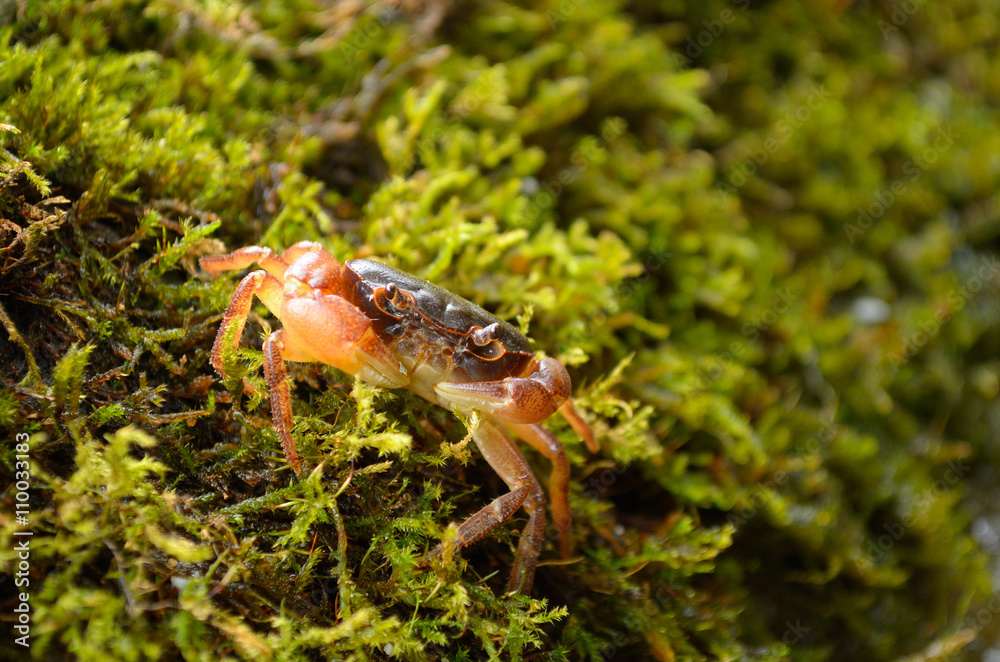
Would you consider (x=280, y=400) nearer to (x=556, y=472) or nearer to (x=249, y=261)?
(x=249, y=261)

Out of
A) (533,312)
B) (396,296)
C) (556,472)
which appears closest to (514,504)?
(556,472)

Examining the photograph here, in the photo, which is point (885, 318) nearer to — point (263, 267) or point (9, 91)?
point (263, 267)

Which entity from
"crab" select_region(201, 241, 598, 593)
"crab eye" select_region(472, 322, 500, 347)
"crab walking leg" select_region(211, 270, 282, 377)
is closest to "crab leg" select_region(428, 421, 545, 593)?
"crab" select_region(201, 241, 598, 593)

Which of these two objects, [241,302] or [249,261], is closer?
[241,302]

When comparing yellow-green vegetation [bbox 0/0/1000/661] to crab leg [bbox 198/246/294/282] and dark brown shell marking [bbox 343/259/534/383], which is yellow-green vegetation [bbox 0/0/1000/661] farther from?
→ dark brown shell marking [bbox 343/259/534/383]

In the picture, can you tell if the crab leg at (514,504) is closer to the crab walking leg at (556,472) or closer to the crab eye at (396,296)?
the crab walking leg at (556,472)

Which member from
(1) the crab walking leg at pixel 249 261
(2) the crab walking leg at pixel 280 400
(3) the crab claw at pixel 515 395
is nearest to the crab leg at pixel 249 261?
(1) the crab walking leg at pixel 249 261

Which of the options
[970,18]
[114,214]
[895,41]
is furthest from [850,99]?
[114,214]
